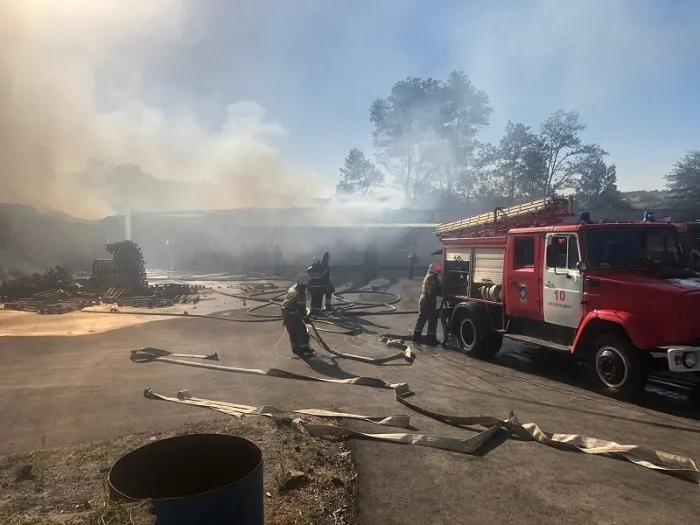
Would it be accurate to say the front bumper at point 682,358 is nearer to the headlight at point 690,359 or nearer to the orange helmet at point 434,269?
the headlight at point 690,359

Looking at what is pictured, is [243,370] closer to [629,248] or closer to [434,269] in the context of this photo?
[434,269]

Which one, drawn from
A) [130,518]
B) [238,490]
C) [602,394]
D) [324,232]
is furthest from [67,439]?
[324,232]

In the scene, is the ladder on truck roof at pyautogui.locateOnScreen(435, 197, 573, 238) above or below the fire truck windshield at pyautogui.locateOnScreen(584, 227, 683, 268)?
above

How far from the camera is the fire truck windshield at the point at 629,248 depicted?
728 cm

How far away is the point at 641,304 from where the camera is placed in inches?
253

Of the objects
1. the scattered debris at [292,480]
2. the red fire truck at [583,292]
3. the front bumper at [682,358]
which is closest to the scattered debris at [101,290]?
the red fire truck at [583,292]

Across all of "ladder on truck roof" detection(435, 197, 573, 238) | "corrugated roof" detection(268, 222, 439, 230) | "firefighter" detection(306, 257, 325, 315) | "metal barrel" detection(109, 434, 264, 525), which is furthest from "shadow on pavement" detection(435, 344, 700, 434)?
"corrugated roof" detection(268, 222, 439, 230)

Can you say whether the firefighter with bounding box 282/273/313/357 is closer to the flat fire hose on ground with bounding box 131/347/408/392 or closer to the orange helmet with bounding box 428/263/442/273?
the flat fire hose on ground with bounding box 131/347/408/392

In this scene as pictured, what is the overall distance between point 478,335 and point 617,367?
9.66 ft

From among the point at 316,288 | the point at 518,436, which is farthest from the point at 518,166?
the point at 518,436

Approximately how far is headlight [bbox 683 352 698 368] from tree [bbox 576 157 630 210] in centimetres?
3458

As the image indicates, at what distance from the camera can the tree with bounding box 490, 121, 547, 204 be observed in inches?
1598

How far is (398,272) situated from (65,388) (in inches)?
894

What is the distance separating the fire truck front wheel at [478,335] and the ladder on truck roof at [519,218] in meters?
1.60
